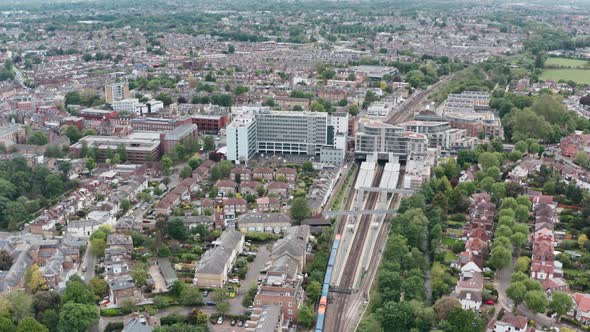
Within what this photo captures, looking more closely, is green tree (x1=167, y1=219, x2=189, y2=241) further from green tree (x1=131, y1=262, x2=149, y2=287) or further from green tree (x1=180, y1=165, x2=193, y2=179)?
green tree (x1=180, y1=165, x2=193, y2=179)

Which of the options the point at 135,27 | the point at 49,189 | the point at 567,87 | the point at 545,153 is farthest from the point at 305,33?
the point at 49,189

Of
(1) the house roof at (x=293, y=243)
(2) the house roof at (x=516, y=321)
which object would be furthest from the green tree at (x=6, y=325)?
(2) the house roof at (x=516, y=321)

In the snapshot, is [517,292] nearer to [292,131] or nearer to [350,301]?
[350,301]

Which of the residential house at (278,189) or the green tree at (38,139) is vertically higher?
the green tree at (38,139)

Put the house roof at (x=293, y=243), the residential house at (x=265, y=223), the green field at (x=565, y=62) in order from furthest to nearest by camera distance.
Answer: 1. the green field at (x=565, y=62)
2. the residential house at (x=265, y=223)
3. the house roof at (x=293, y=243)

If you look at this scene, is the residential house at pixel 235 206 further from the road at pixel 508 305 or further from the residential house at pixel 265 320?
the road at pixel 508 305

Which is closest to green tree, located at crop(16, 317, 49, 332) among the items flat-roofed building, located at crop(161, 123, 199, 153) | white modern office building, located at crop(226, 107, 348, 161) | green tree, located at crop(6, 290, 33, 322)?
green tree, located at crop(6, 290, 33, 322)
